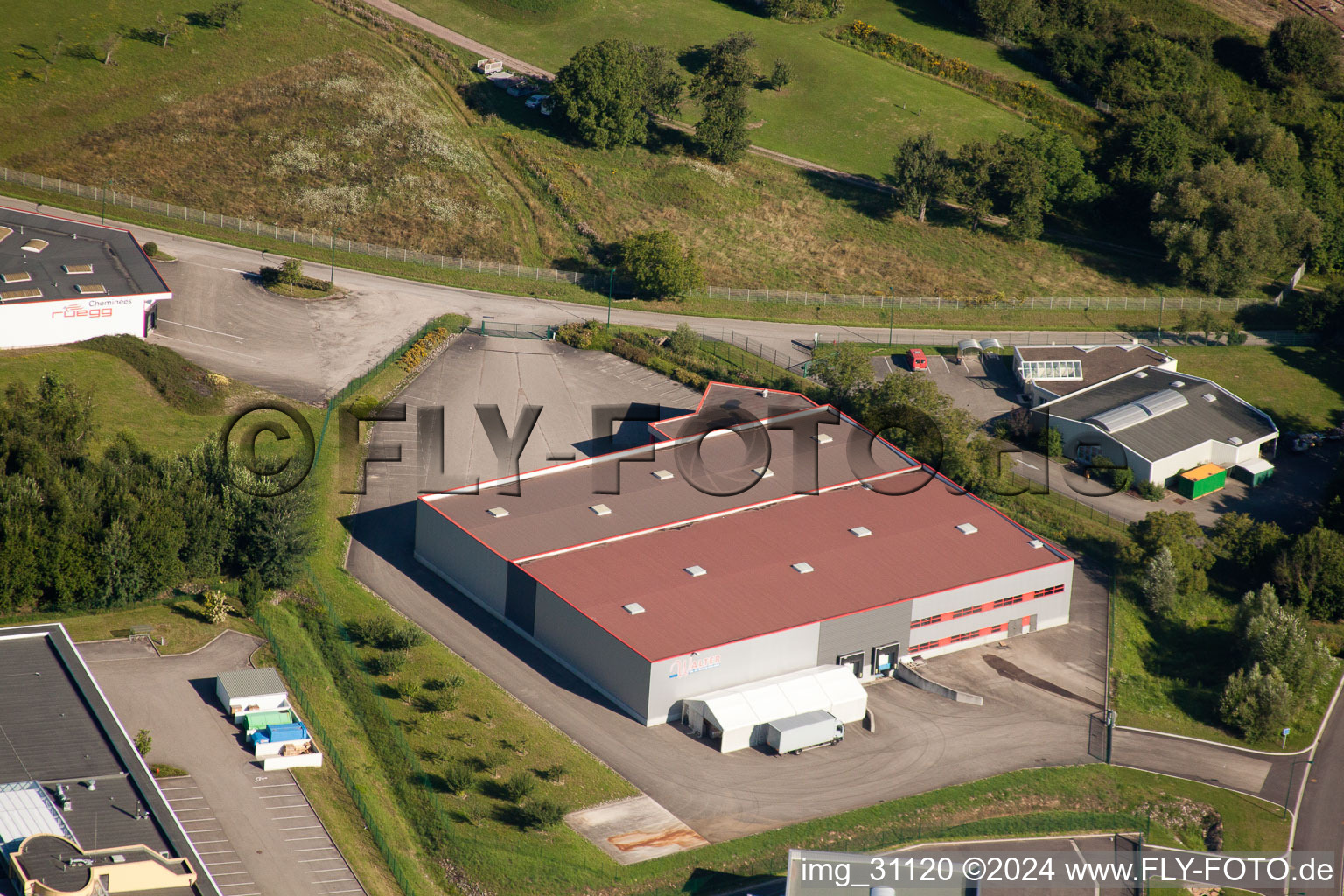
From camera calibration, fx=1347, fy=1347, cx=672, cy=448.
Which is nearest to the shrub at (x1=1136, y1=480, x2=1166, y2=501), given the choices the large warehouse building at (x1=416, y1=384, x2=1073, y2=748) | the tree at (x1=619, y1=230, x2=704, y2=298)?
the large warehouse building at (x1=416, y1=384, x2=1073, y2=748)

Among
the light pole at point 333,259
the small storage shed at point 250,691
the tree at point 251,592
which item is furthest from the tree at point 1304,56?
the small storage shed at point 250,691

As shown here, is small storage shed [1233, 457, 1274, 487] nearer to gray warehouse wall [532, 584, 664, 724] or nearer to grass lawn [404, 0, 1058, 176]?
grass lawn [404, 0, 1058, 176]

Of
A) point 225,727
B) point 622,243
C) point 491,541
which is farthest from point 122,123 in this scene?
point 225,727

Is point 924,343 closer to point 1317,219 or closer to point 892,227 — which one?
point 892,227

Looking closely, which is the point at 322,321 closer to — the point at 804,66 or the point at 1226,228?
the point at 804,66

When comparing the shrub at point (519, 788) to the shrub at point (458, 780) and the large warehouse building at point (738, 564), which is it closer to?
the shrub at point (458, 780)
